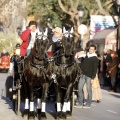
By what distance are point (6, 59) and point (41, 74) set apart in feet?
93.2

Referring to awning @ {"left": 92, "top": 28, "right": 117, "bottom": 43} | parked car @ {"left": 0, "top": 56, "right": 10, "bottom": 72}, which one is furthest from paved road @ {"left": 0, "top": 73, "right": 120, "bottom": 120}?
parked car @ {"left": 0, "top": 56, "right": 10, "bottom": 72}

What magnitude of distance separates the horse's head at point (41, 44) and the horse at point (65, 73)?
19.1 inches

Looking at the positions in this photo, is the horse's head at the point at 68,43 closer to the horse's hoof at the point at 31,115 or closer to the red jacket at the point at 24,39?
the red jacket at the point at 24,39

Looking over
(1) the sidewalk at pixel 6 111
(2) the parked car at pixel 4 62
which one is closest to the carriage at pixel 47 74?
(1) the sidewalk at pixel 6 111

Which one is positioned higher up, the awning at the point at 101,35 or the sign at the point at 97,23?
the sign at the point at 97,23

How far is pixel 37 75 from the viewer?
48.1ft

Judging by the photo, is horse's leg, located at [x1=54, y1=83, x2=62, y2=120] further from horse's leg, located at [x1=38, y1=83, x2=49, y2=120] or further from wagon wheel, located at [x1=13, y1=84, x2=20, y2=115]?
wagon wheel, located at [x1=13, y1=84, x2=20, y2=115]

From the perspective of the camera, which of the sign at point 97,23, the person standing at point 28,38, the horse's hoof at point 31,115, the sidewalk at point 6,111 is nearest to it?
the horse's hoof at point 31,115

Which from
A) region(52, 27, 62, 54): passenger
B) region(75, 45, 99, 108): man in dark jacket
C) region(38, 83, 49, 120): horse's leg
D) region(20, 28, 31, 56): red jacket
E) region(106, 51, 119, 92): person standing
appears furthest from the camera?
region(106, 51, 119, 92): person standing

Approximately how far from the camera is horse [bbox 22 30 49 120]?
1431 centimetres

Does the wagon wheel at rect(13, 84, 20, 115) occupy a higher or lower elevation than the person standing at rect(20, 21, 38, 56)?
lower

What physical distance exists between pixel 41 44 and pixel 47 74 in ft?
2.57

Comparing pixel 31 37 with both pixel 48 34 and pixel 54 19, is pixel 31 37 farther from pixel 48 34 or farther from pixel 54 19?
pixel 54 19

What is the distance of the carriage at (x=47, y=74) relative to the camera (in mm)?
14469
